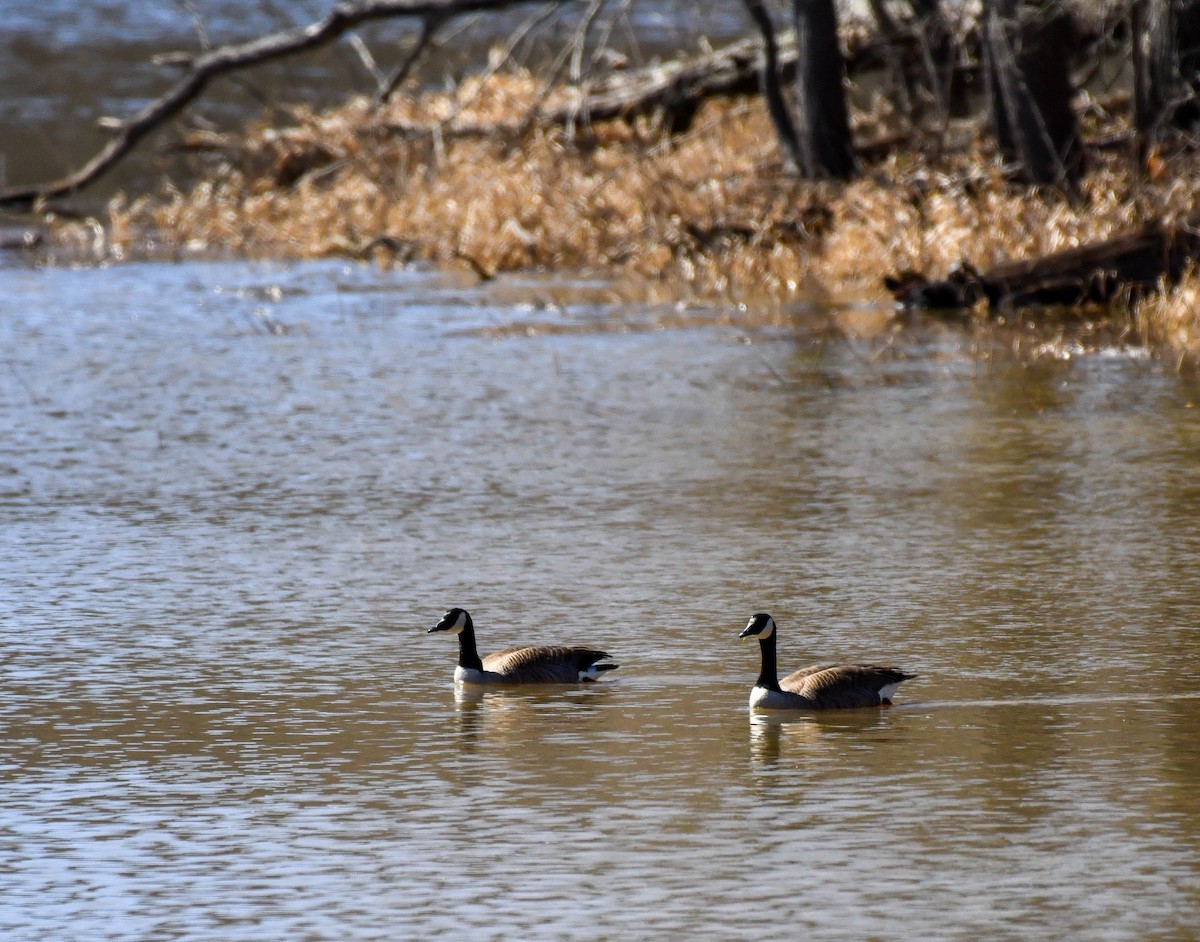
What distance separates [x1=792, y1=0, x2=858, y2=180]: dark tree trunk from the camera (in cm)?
2395

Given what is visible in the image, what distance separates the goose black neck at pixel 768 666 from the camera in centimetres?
798

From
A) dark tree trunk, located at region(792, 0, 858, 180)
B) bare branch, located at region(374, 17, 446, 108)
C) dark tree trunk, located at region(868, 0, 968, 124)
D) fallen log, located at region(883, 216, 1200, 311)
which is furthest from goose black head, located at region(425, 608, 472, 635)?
bare branch, located at region(374, 17, 446, 108)

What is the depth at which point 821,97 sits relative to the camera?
951 inches

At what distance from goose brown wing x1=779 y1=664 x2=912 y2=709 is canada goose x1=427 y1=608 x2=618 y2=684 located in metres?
0.72

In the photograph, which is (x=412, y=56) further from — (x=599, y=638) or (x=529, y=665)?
(x=529, y=665)

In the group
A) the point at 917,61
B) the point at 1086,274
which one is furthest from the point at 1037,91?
the point at 917,61

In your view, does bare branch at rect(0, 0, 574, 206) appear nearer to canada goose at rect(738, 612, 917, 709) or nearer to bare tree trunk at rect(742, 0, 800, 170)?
bare tree trunk at rect(742, 0, 800, 170)

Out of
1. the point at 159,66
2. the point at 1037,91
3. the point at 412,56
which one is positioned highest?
the point at 159,66

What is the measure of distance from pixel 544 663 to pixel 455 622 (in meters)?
0.45

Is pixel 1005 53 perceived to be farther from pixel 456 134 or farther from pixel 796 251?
pixel 456 134

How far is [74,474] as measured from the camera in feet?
43.2

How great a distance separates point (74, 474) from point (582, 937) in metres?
7.96

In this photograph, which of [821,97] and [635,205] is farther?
[821,97]

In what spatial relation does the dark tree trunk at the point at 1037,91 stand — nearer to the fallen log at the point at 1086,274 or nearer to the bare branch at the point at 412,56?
the fallen log at the point at 1086,274
